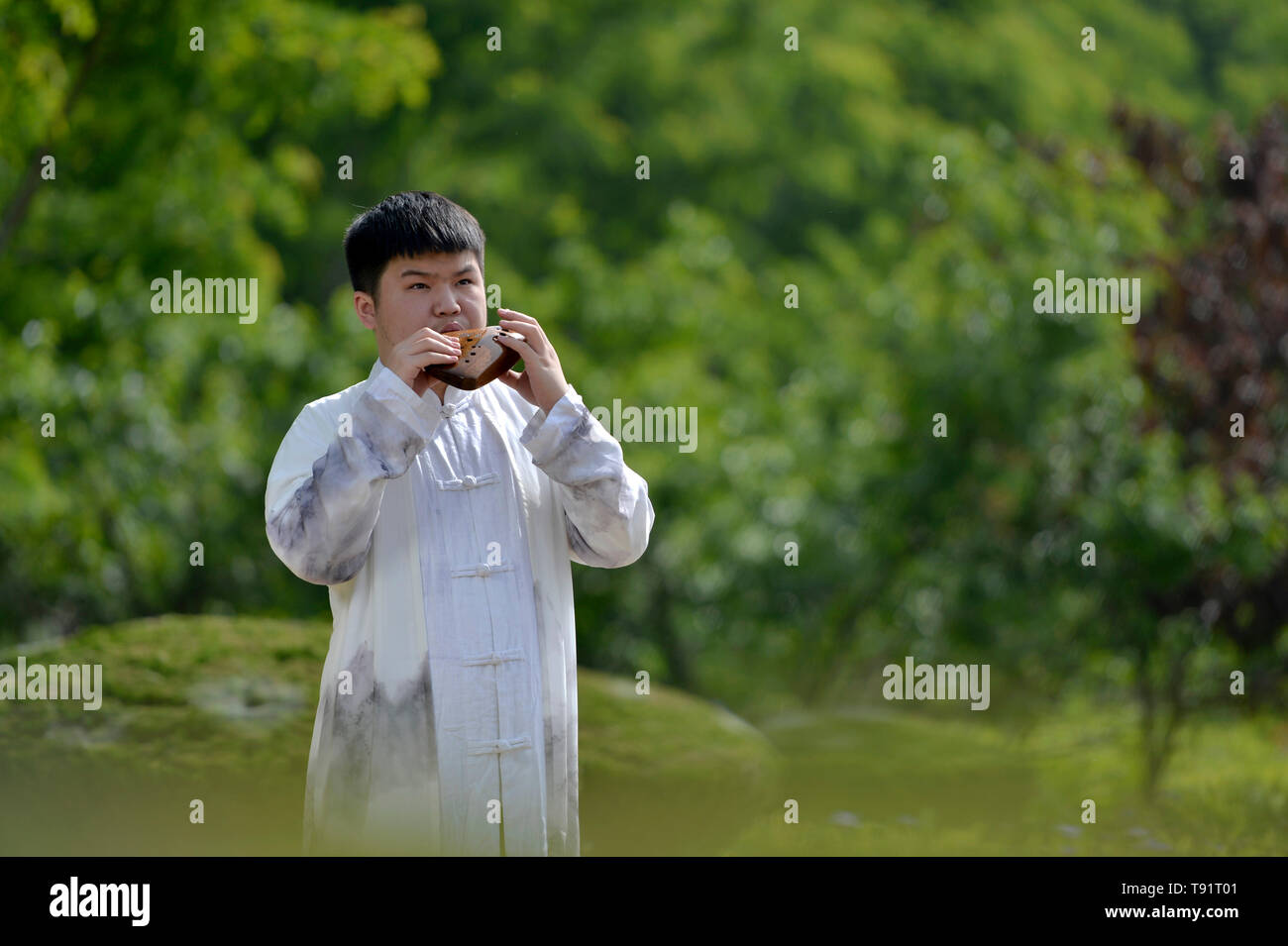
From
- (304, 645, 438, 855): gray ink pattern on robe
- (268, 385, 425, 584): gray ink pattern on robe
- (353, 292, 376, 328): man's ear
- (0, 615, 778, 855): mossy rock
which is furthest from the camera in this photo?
(0, 615, 778, 855): mossy rock

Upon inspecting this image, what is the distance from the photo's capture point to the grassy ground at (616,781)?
497cm

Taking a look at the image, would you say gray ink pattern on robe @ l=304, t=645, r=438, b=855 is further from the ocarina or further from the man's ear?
→ the man's ear

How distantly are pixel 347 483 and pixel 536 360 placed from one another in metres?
0.36

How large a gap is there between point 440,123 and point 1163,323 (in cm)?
611

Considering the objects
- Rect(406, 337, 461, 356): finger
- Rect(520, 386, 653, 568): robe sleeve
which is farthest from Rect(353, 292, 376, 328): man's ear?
Rect(520, 386, 653, 568): robe sleeve

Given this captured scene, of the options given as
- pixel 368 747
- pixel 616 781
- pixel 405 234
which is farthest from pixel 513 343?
pixel 616 781

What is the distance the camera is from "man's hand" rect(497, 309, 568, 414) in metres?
2.28

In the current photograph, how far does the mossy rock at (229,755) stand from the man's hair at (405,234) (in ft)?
9.55

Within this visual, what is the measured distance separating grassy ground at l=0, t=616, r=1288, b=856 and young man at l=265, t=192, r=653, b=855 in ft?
8.86

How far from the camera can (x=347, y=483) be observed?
2.18 meters

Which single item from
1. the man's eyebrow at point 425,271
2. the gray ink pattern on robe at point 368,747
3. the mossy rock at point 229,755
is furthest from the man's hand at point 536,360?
the mossy rock at point 229,755

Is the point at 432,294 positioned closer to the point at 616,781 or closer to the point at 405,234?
the point at 405,234

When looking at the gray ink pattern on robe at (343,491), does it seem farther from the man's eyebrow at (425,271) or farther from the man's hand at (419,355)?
the man's eyebrow at (425,271)

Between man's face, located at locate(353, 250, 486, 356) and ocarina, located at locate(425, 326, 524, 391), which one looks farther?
man's face, located at locate(353, 250, 486, 356)
